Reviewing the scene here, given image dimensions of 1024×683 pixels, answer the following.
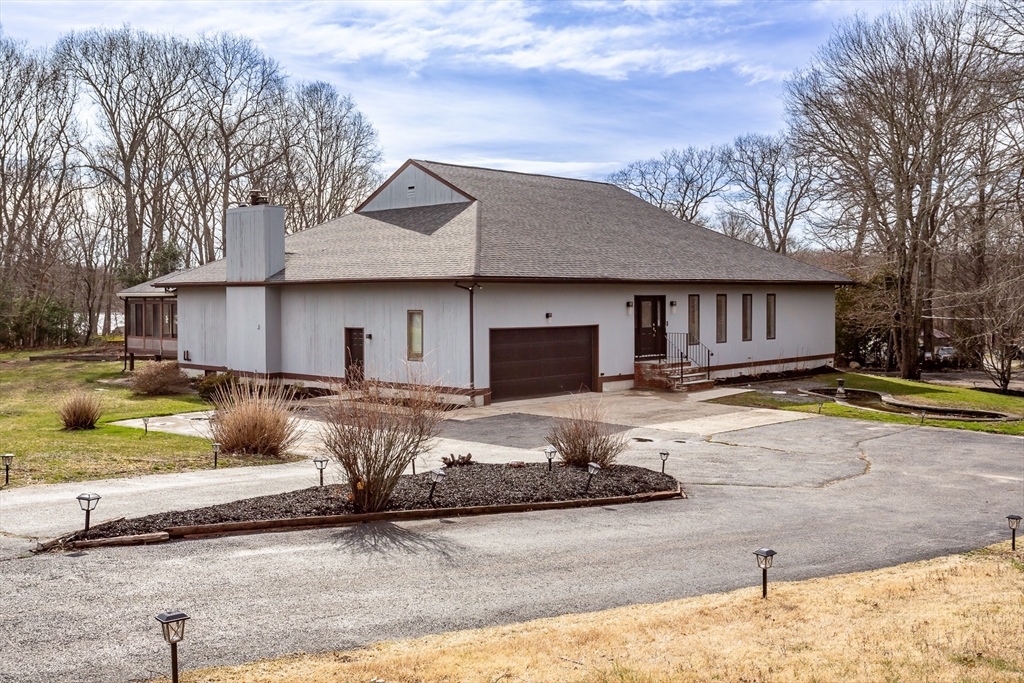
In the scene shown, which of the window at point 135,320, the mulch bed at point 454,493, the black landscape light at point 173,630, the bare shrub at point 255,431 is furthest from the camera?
the window at point 135,320

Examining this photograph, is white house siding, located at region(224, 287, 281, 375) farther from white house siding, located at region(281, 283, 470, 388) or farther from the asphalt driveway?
the asphalt driveway

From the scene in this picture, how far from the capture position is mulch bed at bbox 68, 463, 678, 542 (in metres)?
9.77

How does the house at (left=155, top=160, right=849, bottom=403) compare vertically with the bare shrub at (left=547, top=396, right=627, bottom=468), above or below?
above

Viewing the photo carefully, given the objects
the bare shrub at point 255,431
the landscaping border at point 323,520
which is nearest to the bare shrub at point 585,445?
the landscaping border at point 323,520

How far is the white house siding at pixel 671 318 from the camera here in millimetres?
21938

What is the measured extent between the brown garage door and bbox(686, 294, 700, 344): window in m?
4.42

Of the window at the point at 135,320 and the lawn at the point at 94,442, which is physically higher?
the window at the point at 135,320

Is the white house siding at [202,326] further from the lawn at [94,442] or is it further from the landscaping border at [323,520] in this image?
the landscaping border at [323,520]

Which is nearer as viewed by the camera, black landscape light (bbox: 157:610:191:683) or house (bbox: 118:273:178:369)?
black landscape light (bbox: 157:610:191:683)

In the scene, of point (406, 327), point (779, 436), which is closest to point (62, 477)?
point (406, 327)

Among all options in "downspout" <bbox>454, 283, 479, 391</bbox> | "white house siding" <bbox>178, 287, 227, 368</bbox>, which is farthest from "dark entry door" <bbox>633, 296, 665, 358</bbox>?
"white house siding" <bbox>178, 287, 227, 368</bbox>

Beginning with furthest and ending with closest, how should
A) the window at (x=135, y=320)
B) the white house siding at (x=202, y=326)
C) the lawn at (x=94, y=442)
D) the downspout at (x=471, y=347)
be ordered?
the window at (x=135, y=320), the white house siding at (x=202, y=326), the downspout at (x=471, y=347), the lawn at (x=94, y=442)

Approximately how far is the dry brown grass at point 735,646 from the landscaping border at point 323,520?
3670 millimetres

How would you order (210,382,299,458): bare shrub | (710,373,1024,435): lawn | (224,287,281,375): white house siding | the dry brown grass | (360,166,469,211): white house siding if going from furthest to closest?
(360,166,469,211): white house siding → (224,287,281,375): white house siding → (710,373,1024,435): lawn → (210,382,299,458): bare shrub → the dry brown grass
